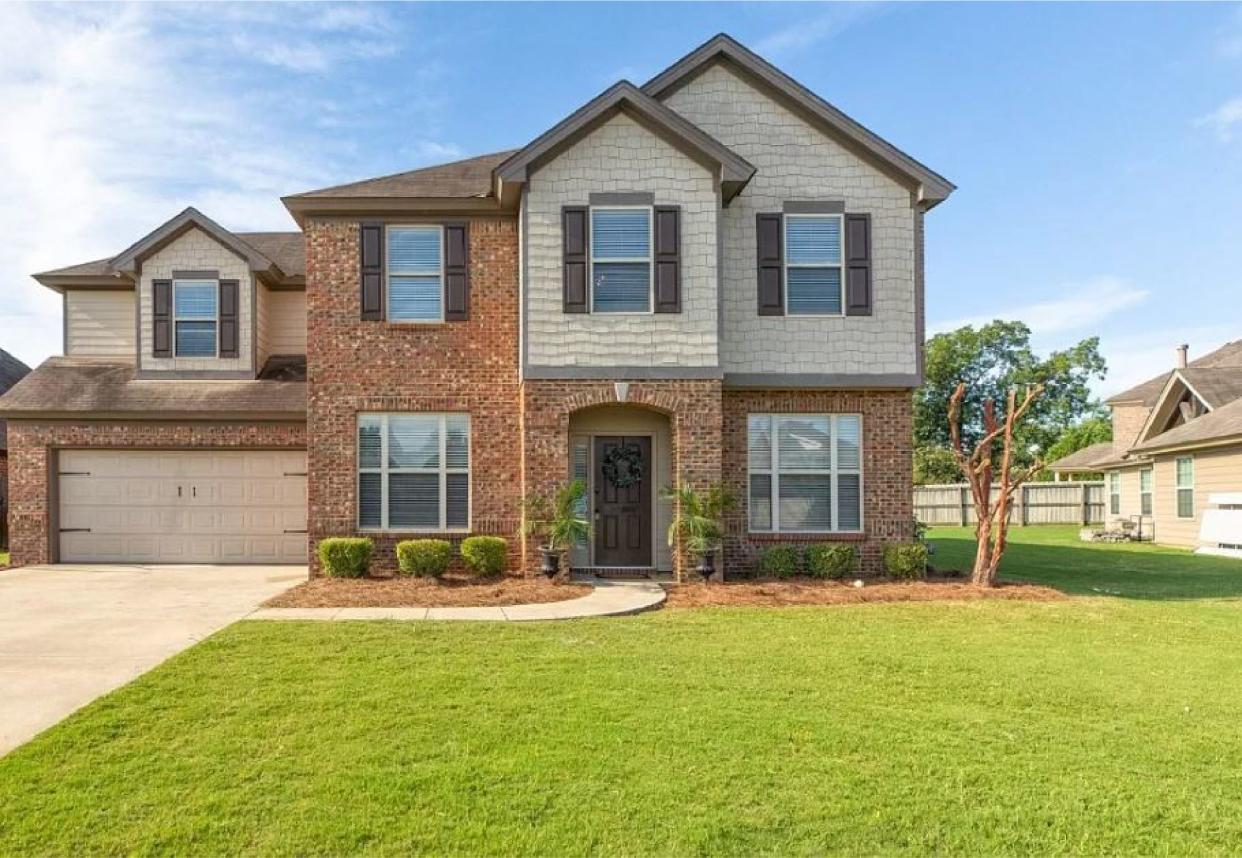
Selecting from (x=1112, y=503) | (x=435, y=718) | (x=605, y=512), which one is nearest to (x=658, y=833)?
(x=435, y=718)

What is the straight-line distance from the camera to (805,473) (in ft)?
44.5

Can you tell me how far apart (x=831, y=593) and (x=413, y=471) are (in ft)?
21.8

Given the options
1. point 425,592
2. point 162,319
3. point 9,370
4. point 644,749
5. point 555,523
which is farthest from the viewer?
point 9,370

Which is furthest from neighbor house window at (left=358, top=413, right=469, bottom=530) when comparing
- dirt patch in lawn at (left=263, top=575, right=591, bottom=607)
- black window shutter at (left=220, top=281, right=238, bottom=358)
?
black window shutter at (left=220, top=281, right=238, bottom=358)

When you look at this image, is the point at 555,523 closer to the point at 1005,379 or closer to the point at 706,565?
the point at 706,565

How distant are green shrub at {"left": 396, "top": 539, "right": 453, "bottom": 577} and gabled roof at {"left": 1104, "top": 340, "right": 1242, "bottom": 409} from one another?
86.8 feet

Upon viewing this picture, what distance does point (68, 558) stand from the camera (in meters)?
15.6

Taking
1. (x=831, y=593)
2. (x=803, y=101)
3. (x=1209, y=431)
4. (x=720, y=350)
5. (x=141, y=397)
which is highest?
(x=803, y=101)

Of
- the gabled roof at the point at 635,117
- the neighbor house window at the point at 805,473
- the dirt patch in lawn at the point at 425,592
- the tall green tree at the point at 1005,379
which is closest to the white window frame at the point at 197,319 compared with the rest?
the dirt patch in lawn at the point at 425,592

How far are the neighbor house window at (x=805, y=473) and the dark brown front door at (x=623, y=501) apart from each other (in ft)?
5.54

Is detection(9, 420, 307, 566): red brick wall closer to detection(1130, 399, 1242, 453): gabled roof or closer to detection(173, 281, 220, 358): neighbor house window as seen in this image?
detection(173, 281, 220, 358): neighbor house window

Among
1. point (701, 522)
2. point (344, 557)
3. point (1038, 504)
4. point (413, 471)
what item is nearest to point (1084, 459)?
point (1038, 504)

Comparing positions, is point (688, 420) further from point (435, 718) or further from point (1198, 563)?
point (1198, 563)

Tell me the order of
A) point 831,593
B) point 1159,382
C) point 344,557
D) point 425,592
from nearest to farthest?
point 425,592
point 831,593
point 344,557
point 1159,382
